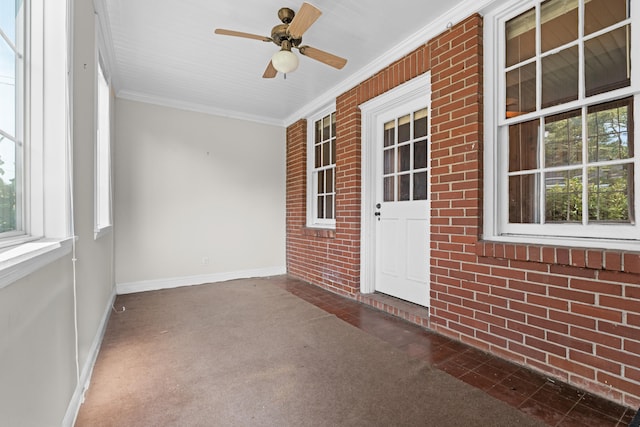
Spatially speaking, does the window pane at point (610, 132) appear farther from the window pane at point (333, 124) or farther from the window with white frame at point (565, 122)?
the window pane at point (333, 124)

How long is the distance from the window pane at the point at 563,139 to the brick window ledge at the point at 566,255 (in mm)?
562

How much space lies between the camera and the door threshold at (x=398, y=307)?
106 inches

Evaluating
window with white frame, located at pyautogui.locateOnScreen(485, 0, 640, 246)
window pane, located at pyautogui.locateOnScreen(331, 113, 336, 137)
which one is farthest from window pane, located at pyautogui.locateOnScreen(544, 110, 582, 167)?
window pane, located at pyautogui.locateOnScreen(331, 113, 336, 137)

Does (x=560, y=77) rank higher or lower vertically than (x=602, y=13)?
lower

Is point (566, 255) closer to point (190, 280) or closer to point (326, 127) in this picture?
point (326, 127)

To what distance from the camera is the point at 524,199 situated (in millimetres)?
2121

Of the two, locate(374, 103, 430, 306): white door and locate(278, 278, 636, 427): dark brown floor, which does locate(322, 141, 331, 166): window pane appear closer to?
locate(374, 103, 430, 306): white door

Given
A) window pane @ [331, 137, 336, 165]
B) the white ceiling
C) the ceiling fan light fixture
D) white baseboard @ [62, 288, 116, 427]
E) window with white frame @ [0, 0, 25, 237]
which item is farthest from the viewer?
window pane @ [331, 137, 336, 165]

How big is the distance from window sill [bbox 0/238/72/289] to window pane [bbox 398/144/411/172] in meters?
2.74

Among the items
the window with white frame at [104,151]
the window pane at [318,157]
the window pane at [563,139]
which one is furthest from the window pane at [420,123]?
the window with white frame at [104,151]

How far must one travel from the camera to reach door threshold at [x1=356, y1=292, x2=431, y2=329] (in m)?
2.70

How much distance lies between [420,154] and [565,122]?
3.85ft

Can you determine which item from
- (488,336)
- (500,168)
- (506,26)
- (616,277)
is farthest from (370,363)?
(506,26)

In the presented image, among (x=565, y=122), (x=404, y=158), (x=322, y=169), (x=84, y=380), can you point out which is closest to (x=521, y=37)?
(x=565, y=122)
